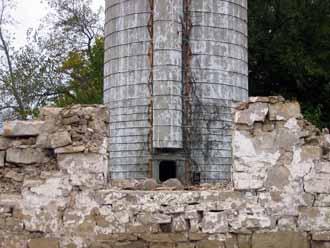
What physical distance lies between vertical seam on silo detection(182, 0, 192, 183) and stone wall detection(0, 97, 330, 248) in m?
5.36

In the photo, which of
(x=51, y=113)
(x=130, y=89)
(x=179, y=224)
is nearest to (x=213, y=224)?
(x=179, y=224)

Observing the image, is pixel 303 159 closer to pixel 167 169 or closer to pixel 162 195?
pixel 162 195

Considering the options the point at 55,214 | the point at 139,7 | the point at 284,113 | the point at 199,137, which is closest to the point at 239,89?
the point at 199,137

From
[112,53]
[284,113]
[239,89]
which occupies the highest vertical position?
[112,53]

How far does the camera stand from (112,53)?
12.3 m

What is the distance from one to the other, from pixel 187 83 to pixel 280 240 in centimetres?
594

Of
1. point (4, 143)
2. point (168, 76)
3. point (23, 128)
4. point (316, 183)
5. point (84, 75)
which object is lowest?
point (316, 183)

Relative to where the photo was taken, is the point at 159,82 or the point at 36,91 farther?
the point at 36,91

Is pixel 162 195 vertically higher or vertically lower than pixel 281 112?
lower

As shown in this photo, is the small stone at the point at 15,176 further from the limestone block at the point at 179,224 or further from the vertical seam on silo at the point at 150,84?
the vertical seam on silo at the point at 150,84

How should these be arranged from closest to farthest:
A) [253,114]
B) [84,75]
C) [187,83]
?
[253,114], [187,83], [84,75]

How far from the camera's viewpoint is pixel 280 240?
5.93 m

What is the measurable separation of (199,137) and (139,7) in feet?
8.79

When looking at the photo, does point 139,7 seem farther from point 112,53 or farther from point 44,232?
point 44,232
